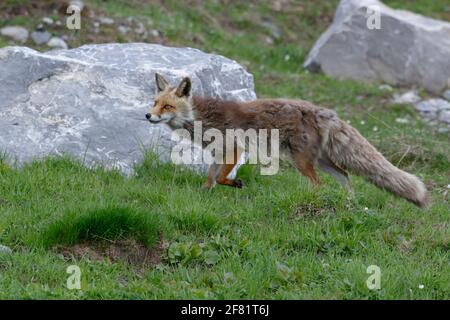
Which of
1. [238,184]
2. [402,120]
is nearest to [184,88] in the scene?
[238,184]

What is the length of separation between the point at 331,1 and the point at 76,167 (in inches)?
469

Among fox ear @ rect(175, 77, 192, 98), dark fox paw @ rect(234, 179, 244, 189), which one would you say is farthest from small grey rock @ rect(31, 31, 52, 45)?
dark fox paw @ rect(234, 179, 244, 189)

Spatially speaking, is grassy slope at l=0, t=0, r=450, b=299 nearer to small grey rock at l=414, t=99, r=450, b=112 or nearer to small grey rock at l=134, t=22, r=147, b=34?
small grey rock at l=414, t=99, r=450, b=112

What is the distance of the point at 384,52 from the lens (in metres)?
15.1

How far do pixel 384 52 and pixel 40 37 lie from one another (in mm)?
6411

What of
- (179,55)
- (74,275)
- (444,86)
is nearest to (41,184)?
(74,275)

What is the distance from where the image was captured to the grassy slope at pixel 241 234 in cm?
620

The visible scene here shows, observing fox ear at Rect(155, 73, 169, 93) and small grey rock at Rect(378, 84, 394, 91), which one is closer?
fox ear at Rect(155, 73, 169, 93)

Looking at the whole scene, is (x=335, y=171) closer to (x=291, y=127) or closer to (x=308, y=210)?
(x=291, y=127)

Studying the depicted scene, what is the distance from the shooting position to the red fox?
27.8 ft

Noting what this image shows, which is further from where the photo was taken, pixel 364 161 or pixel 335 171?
pixel 335 171

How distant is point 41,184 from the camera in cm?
799

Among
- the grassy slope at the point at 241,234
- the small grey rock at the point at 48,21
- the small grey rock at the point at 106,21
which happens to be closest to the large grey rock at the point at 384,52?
the small grey rock at the point at 106,21

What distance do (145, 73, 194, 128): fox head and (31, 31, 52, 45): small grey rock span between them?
5.36 metres
